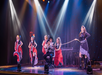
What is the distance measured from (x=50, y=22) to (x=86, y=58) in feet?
16.3

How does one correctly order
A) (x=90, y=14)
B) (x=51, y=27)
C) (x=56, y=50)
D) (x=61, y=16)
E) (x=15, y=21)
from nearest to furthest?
(x=56, y=50) < (x=90, y=14) < (x=61, y=16) < (x=51, y=27) < (x=15, y=21)

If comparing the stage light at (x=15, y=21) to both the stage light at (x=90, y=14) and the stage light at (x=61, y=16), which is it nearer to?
the stage light at (x=61, y=16)

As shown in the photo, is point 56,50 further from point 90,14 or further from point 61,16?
point 90,14

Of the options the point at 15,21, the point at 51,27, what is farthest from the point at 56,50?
the point at 15,21

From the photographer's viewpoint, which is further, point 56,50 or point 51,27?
point 51,27

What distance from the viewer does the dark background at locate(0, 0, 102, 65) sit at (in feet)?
27.4

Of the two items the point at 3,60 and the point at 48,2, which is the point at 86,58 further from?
the point at 3,60

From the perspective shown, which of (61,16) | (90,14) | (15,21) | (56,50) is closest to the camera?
(56,50)

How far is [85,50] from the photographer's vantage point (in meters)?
5.78

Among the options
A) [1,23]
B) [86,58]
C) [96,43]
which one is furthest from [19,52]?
[96,43]

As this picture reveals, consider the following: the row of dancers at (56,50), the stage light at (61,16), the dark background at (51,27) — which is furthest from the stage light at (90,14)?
the row of dancers at (56,50)

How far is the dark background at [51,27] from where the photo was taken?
834cm

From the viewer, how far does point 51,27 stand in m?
9.97

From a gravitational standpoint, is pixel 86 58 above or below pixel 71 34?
below
